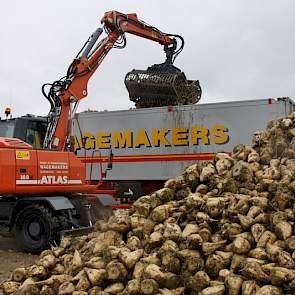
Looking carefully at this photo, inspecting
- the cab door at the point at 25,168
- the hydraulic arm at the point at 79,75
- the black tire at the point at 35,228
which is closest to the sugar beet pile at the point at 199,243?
the black tire at the point at 35,228

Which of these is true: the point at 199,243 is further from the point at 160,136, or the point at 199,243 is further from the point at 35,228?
the point at 160,136

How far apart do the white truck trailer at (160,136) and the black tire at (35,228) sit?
231 centimetres

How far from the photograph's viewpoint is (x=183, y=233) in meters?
4.45

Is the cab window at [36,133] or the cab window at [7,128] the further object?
the cab window at [36,133]

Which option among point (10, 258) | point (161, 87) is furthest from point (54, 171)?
point (161, 87)

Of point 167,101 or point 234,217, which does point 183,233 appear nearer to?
point 234,217

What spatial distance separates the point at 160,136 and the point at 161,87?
1.24 m

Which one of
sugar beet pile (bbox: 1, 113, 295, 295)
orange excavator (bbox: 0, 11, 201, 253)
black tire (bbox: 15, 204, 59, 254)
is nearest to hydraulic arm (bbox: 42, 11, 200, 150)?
orange excavator (bbox: 0, 11, 201, 253)

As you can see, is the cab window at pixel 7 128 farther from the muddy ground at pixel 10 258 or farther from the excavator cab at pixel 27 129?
the muddy ground at pixel 10 258

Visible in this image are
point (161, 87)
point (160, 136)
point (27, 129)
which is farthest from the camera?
point (161, 87)

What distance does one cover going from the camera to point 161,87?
11609mm

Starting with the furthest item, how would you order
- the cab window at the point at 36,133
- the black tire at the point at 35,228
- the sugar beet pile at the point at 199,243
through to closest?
the cab window at the point at 36,133, the black tire at the point at 35,228, the sugar beet pile at the point at 199,243

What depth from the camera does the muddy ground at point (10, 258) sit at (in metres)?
7.02

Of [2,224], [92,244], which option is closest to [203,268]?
[92,244]
